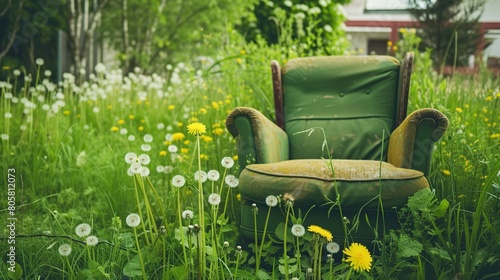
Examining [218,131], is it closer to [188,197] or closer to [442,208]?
[188,197]

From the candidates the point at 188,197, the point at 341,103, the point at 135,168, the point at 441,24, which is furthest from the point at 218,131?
the point at 441,24

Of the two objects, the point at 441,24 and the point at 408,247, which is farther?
the point at 441,24

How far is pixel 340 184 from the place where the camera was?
2.32 meters

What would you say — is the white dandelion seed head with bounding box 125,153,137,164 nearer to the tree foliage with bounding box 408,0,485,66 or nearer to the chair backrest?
the chair backrest

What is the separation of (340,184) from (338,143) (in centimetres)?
91

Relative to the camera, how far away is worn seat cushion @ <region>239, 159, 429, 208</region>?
2.30 meters

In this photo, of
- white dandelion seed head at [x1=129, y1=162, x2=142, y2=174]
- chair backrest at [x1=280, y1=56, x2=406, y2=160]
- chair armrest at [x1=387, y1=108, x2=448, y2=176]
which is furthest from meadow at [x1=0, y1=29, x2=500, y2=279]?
chair backrest at [x1=280, y1=56, x2=406, y2=160]

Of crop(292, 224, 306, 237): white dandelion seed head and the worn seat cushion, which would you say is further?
the worn seat cushion

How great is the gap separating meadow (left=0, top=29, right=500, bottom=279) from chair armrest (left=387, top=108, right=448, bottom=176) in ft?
0.35

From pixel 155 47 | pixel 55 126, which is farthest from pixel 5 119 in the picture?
pixel 155 47

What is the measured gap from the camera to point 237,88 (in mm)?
4297

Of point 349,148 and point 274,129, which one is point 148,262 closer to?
point 274,129

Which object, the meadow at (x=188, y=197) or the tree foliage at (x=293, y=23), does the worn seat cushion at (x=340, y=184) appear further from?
the tree foliage at (x=293, y=23)

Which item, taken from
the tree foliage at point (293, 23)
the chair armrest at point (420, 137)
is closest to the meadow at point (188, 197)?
the chair armrest at point (420, 137)
